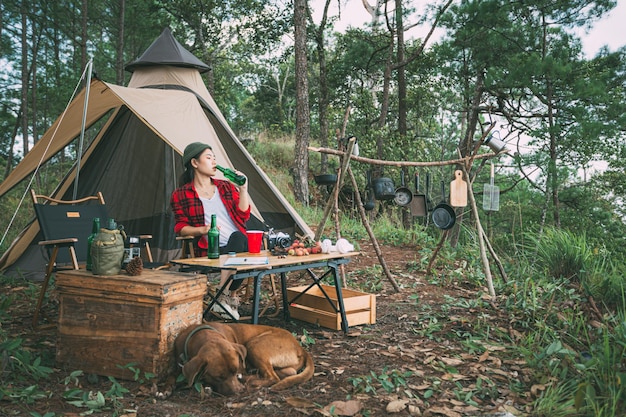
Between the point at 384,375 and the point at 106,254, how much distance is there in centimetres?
166

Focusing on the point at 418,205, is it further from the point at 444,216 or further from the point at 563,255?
the point at 563,255

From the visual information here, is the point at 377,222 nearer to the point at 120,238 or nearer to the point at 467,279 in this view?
the point at 467,279

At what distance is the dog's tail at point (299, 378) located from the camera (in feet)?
8.33

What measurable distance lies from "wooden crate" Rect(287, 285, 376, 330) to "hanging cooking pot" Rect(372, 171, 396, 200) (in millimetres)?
985

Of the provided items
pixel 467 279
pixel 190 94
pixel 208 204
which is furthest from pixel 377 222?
pixel 208 204

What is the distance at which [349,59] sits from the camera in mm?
13625

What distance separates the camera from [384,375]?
2.79 metres

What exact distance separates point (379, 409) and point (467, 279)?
3.03 metres

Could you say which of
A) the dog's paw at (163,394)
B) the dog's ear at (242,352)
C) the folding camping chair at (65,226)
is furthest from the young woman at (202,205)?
the dog's paw at (163,394)

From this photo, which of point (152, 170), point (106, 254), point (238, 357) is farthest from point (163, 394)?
point (152, 170)

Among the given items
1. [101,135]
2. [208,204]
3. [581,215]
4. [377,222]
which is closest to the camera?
[208,204]

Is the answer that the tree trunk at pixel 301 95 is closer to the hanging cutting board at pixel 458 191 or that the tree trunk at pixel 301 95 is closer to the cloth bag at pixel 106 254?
the hanging cutting board at pixel 458 191

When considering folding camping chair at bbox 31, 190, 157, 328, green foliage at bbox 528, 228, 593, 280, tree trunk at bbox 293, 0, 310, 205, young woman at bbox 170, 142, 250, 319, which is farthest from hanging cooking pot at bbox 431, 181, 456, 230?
tree trunk at bbox 293, 0, 310, 205

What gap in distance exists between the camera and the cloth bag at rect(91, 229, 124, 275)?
267 cm
